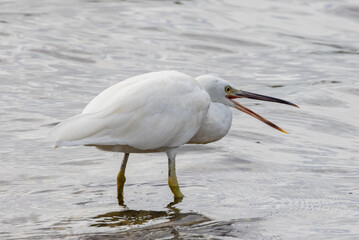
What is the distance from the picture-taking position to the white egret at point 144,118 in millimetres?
6590

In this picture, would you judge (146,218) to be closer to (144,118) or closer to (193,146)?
(144,118)

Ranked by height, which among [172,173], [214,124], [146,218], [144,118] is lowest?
[146,218]

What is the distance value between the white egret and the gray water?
62cm

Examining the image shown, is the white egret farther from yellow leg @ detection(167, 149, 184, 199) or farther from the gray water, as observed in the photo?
the gray water

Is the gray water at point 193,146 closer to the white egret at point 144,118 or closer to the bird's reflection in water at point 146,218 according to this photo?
the bird's reflection in water at point 146,218

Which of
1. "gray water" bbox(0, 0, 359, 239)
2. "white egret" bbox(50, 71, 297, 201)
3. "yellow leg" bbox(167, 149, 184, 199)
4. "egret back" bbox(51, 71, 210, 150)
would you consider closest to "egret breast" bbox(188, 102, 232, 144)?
"white egret" bbox(50, 71, 297, 201)

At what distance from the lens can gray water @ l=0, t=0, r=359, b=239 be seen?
673 cm

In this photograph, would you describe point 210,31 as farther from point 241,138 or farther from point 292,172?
point 292,172

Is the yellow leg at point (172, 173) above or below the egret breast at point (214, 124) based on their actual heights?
below

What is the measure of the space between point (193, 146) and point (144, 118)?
7.65 feet

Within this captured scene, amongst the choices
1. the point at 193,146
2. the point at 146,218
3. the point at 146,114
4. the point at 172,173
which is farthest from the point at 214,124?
the point at 193,146

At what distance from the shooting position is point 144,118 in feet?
22.3

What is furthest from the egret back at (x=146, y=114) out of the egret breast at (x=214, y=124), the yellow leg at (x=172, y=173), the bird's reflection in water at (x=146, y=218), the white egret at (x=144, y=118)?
the bird's reflection in water at (x=146, y=218)

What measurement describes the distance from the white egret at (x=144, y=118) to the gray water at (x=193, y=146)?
0.62 m
